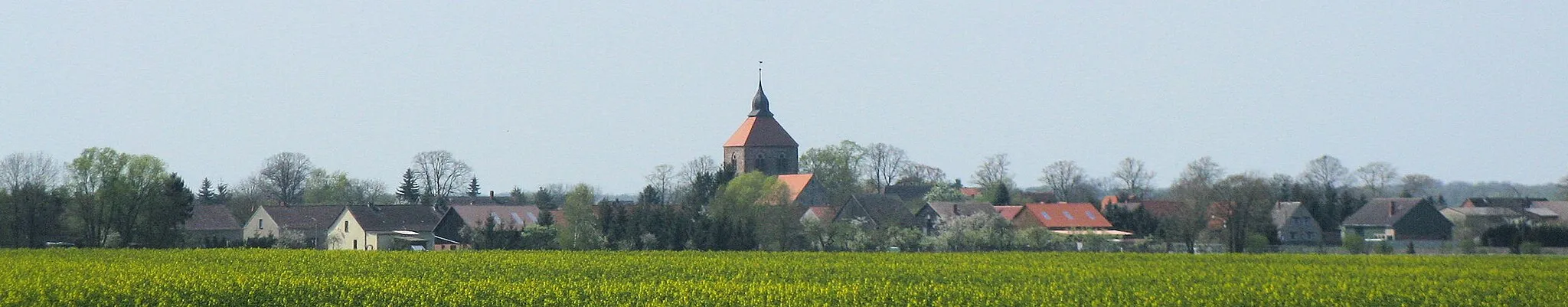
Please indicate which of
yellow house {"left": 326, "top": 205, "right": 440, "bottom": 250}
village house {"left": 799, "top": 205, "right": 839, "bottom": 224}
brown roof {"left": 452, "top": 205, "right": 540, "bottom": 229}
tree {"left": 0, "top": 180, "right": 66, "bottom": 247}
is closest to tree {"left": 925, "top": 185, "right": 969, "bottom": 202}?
village house {"left": 799, "top": 205, "right": 839, "bottom": 224}

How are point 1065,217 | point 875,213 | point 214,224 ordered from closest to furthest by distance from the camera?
1. point 875,213
2. point 214,224
3. point 1065,217

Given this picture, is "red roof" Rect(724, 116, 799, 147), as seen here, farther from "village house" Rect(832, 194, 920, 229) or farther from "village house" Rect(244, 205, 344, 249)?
"village house" Rect(244, 205, 344, 249)

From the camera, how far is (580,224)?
8494 centimetres

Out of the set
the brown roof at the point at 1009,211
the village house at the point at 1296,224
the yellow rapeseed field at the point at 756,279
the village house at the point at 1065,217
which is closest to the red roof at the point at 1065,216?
the village house at the point at 1065,217

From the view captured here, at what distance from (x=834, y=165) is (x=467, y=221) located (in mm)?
46189

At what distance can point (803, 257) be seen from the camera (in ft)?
204

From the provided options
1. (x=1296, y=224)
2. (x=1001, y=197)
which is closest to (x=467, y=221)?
(x=1001, y=197)

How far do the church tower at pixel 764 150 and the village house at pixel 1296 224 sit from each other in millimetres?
37600

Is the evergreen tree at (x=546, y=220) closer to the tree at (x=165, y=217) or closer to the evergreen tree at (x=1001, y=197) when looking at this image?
the tree at (x=165, y=217)

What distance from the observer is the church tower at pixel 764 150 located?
12838 centimetres

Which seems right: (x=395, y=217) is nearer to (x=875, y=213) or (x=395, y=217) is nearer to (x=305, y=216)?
(x=305, y=216)

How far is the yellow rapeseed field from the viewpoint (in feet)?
116

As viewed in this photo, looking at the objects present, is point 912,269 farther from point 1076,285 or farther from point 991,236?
point 991,236

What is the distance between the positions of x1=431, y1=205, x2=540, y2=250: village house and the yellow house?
1144 mm
